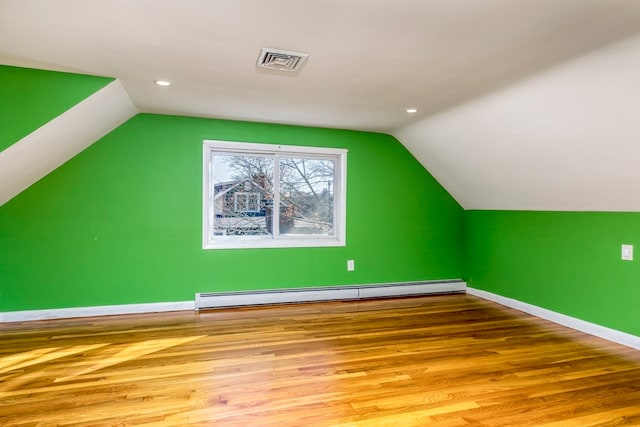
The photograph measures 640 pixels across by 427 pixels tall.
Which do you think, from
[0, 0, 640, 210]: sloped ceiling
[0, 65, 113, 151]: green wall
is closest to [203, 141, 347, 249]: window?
[0, 0, 640, 210]: sloped ceiling

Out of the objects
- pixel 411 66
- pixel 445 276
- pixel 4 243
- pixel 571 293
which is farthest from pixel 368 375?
pixel 4 243

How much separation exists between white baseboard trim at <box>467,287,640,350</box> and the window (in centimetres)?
199

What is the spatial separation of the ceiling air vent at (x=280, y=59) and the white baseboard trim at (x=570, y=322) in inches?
133

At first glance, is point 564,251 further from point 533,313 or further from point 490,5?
point 490,5

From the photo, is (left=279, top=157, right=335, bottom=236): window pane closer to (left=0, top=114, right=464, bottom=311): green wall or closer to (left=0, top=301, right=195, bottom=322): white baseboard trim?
(left=0, top=114, right=464, bottom=311): green wall

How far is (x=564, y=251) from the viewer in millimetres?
3592

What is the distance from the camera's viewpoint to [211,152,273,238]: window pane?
4109 millimetres

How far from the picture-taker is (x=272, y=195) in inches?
169

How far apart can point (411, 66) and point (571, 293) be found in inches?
107

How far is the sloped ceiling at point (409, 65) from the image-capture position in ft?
5.99

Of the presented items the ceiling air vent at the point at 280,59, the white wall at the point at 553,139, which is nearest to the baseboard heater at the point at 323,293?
the white wall at the point at 553,139

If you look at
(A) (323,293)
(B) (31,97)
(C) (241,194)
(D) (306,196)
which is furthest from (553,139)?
(B) (31,97)

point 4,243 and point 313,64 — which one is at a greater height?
point 313,64

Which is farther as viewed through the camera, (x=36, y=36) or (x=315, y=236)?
(x=315, y=236)
